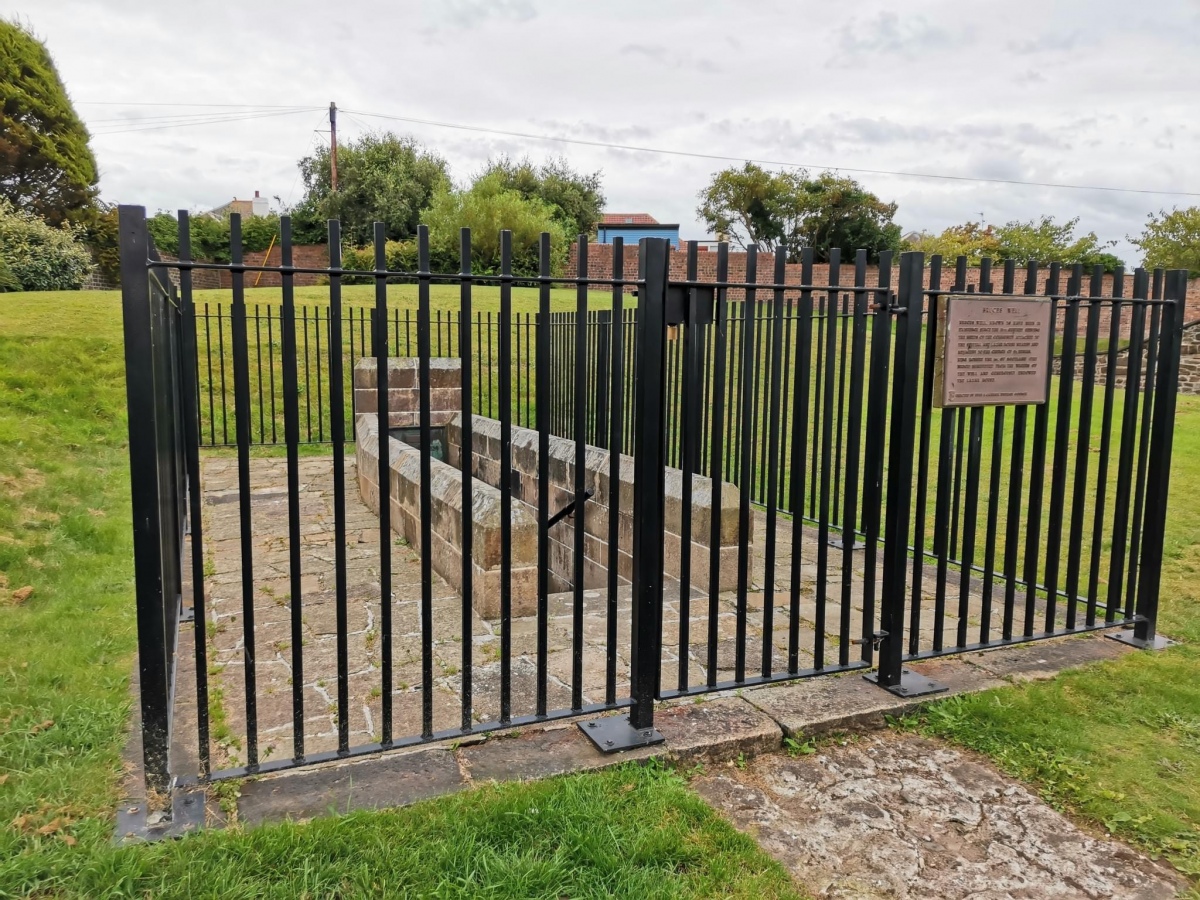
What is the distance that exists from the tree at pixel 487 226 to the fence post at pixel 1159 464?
1934 centimetres

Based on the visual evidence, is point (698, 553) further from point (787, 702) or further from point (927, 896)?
point (927, 896)

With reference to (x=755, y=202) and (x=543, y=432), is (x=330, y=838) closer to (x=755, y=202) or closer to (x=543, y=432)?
(x=543, y=432)

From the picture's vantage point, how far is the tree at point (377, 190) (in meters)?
28.2

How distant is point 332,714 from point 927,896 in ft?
7.21

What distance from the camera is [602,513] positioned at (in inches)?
201

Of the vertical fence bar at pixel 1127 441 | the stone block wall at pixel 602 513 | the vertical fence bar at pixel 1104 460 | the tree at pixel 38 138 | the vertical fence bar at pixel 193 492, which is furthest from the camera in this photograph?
the tree at pixel 38 138

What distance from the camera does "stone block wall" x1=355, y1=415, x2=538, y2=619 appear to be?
4.19 metres

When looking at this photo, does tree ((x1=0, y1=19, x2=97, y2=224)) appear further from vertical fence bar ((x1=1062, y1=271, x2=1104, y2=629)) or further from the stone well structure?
vertical fence bar ((x1=1062, y1=271, x2=1104, y2=629))

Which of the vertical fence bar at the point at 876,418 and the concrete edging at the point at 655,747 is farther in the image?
the vertical fence bar at the point at 876,418

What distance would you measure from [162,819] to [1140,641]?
4234 mm

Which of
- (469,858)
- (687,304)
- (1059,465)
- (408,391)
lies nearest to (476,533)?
(687,304)

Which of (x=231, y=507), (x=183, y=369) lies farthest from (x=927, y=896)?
(x=231, y=507)

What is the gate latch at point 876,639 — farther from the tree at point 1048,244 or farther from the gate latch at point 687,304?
the tree at point 1048,244

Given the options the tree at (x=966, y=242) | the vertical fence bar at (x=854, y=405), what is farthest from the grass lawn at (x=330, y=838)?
the tree at (x=966, y=242)
